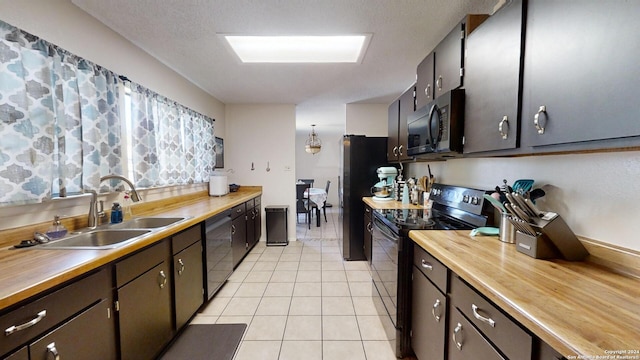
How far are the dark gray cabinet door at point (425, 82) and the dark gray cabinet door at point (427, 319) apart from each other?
1372 mm

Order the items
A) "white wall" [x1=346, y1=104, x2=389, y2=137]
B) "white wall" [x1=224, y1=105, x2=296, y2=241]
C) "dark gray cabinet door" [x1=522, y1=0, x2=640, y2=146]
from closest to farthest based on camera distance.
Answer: "dark gray cabinet door" [x1=522, y1=0, x2=640, y2=146]
"white wall" [x1=346, y1=104, x2=389, y2=137]
"white wall" [x1=224, y1=105, x2=296, y2=241]

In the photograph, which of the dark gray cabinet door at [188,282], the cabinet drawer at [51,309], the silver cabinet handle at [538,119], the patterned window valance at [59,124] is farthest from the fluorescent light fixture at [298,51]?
the cabinet drawer at [51,309]

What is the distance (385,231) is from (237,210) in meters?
1.96

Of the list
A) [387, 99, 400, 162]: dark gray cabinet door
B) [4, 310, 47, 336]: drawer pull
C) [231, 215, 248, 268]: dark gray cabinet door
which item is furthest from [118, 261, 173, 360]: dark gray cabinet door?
[387, 99, 400, 162]: dark gray cabinet door

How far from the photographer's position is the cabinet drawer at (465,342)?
87 centimetres

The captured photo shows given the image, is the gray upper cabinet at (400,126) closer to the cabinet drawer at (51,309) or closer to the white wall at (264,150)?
the white wall at (264,150)

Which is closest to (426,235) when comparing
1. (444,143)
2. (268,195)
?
(444,143)

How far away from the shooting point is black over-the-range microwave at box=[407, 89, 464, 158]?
5.06 ft

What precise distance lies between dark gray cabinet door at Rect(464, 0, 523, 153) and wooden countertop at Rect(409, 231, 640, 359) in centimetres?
53

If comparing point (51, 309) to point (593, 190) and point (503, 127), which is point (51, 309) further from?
point (593, 190)

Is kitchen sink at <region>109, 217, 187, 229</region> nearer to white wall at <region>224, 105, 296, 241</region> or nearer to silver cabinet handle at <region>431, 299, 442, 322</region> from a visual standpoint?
silver cabinet handle at <region>431, 299, 442, 322</region>

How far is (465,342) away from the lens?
39.6 inches

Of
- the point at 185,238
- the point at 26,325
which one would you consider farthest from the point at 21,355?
the point at 185,238

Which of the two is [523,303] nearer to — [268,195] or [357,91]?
[357,91]
